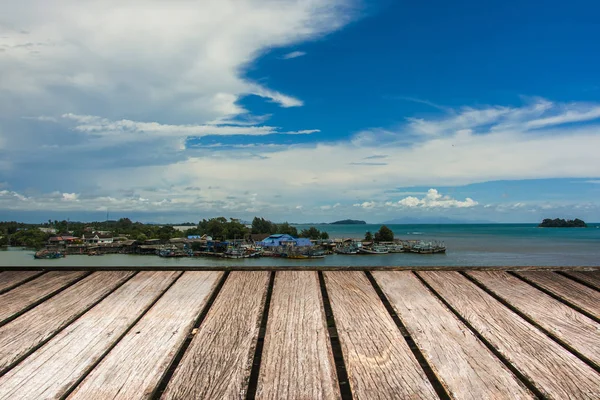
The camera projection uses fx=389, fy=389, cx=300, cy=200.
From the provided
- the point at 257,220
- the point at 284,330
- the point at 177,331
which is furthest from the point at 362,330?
the point at 257,220

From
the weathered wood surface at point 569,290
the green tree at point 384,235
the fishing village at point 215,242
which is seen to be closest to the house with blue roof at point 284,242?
the fishing village at point 215,242

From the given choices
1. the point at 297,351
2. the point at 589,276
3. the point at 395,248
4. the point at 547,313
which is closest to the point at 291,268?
the point at 297,351

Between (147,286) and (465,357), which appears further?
(147,286)

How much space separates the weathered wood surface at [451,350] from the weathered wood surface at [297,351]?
1.43 feet

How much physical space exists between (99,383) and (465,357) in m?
1.52

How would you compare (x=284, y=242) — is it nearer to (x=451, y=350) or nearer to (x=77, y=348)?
(x=77, y=348)

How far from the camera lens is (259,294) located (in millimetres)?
2266

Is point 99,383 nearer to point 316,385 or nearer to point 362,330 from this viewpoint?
point 316,385

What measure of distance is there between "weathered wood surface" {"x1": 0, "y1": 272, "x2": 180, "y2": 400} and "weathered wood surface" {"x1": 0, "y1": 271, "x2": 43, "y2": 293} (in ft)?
2.48

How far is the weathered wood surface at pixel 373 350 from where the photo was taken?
1.48m

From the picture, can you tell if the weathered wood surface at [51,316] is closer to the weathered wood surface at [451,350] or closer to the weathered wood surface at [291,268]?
the weathered wood surface at [291,268]

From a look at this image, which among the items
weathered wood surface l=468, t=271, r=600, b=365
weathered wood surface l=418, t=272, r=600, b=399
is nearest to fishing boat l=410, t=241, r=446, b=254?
weathered wood surface l=468, t=271, r=600, b=365

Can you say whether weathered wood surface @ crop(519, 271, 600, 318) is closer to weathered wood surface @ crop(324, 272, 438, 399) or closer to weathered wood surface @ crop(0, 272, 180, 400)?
weathered wood surface @ crop(324, 272, 438, 399)

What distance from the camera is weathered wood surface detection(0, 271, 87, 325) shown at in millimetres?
2188
